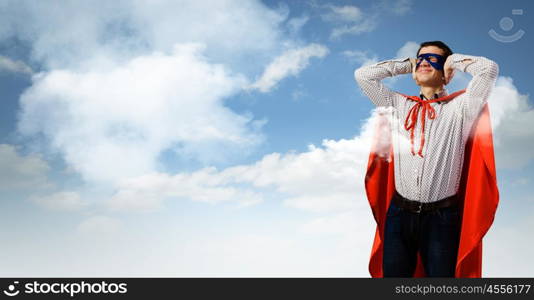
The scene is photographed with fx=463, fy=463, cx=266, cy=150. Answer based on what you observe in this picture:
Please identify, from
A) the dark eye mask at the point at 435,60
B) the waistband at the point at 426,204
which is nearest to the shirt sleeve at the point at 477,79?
the dark eye mask at the point at 435,60

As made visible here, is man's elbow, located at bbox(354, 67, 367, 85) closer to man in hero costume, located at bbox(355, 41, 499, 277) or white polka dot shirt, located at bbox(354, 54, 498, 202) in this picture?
man in hero costume, located at bbox(355, 41, 499, 277)

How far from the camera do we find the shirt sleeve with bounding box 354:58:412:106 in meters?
3.54

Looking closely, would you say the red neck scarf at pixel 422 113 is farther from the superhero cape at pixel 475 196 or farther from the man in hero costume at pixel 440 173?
the superhero cape at pixel 475 196

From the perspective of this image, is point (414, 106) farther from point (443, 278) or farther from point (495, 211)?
point (443, 278)

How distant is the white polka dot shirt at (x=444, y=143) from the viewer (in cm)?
320

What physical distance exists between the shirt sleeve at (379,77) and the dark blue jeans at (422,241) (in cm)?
86

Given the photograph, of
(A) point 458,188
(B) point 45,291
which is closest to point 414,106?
(A) point 458,188

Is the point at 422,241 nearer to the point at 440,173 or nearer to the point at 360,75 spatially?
the point at 440,173

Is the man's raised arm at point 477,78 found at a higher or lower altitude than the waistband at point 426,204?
higher

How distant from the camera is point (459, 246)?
321cm

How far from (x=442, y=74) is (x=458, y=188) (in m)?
0.85

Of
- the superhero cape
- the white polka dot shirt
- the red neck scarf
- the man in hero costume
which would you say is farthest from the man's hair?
the superhero cape

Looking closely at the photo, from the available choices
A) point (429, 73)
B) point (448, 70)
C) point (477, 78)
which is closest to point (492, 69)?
point (477, 78)

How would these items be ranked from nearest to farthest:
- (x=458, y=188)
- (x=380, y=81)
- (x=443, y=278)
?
(x=443, y=278) < (x=458, y=188) < (x=380, y=81)
